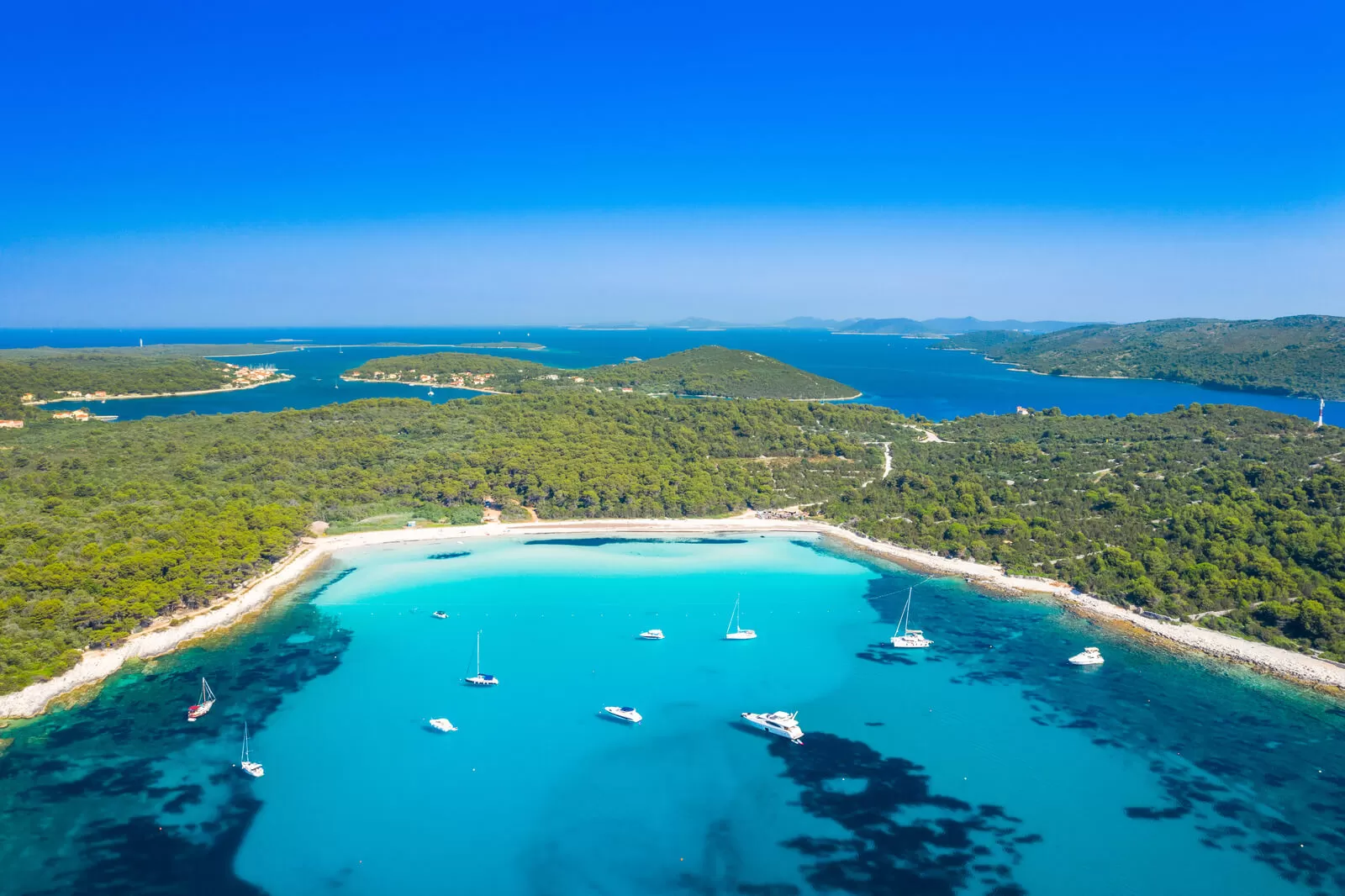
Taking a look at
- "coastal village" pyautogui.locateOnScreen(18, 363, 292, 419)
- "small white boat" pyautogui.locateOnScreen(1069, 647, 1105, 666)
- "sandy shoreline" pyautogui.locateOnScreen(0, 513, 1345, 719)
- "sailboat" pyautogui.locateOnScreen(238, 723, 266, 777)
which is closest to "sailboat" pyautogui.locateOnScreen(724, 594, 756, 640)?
"sandy shoreline" pyautogui.locateOnScreen(0, 513, 1345, 719)

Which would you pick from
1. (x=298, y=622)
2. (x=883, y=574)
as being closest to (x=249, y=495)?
(x=298, y=622)

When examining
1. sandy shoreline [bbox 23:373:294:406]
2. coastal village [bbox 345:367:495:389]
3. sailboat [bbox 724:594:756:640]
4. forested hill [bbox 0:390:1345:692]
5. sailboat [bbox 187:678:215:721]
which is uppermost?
coastal village [bbox 345:367:495:389]

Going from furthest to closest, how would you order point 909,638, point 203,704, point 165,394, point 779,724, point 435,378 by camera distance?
1. point 435,378
2. point 165,394
3. point 909,638
4. point 203,704
5. point 779,724

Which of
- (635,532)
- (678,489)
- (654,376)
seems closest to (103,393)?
(654,376)

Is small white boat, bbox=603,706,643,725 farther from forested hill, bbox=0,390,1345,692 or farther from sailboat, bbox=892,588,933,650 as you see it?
forested hill, bbox=0,390,1345,692

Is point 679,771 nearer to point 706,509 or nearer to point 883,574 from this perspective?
point 883,574

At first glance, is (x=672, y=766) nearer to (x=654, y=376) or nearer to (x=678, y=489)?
(x=678, y=489)

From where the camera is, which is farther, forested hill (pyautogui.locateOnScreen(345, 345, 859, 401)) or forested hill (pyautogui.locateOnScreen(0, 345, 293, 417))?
forested hill (pyautogui.locateOnScreen(345, 345, 859, 401))
